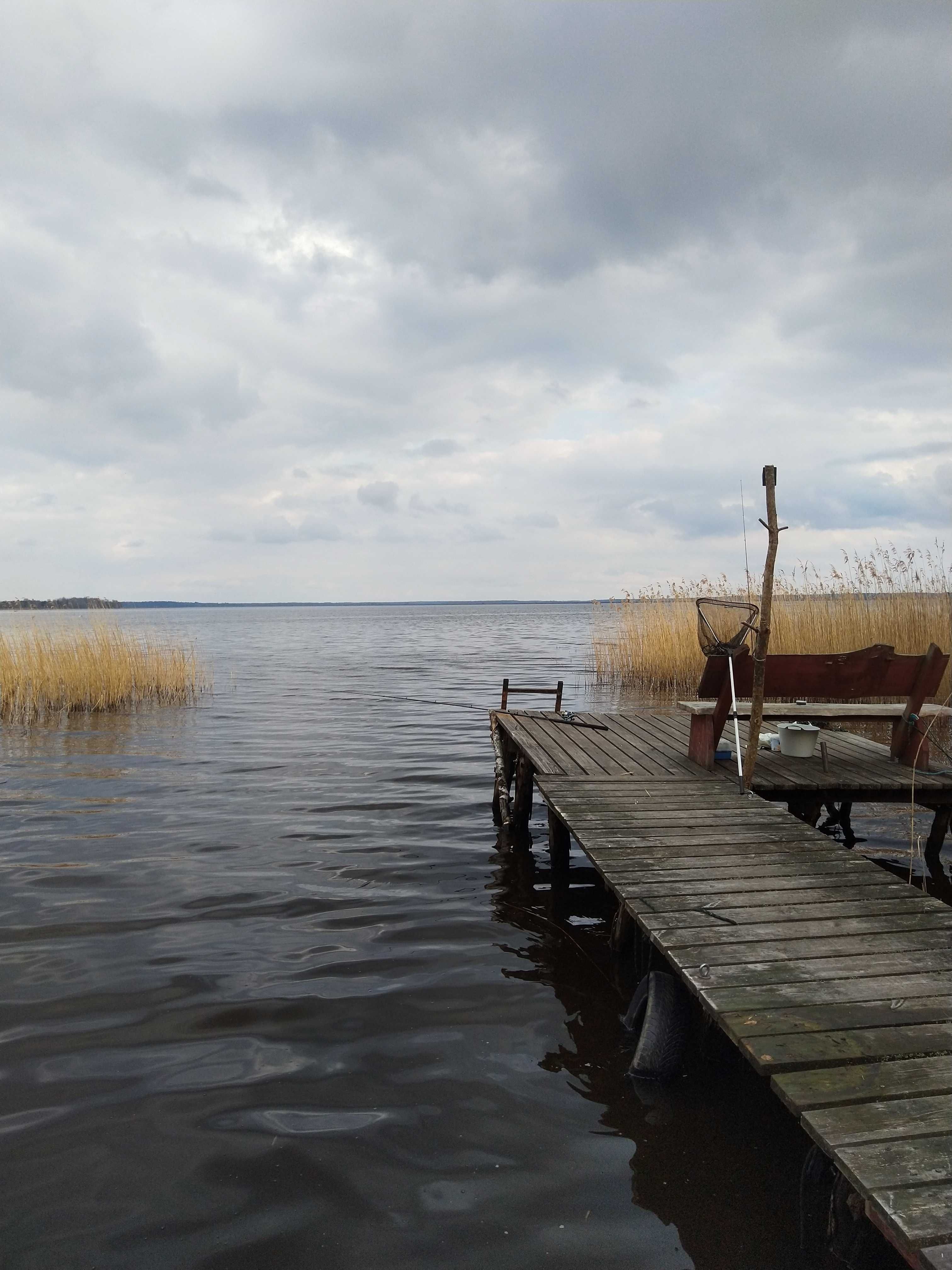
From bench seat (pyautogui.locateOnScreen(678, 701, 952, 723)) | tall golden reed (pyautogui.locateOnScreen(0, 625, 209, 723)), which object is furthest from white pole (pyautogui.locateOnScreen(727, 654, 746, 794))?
tall golden reed (pyautogui.locateOnScreen(0, 625, 209, 723))

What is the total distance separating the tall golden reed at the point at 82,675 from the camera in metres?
11.6

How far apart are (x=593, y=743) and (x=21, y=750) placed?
6.60 m

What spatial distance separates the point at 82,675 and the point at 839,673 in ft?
34.7

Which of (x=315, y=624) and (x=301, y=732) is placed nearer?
(x=301, y=732)

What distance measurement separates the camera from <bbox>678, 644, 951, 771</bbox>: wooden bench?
5109 millimetres

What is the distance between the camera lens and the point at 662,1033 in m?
2.92

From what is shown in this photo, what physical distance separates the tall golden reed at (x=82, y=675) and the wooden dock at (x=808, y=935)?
858 centimetres

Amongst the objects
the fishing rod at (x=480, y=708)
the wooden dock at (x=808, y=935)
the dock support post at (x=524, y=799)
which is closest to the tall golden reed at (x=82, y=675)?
the fishing rod at (x=480, y=708)

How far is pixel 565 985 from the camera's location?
3684mm

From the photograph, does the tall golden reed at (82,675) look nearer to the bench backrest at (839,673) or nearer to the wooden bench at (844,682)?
the wooden bench at (844,682)

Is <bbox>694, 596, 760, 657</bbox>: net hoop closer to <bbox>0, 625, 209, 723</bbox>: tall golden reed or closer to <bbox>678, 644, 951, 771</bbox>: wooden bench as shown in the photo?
<bbox>678, 644, 951, 771</bbox>: wooden bench

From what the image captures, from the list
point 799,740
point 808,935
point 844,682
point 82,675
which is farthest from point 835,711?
point 82,675

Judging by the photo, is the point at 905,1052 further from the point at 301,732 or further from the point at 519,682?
the point at 519,682

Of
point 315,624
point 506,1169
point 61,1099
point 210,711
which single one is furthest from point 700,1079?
point 315,624
